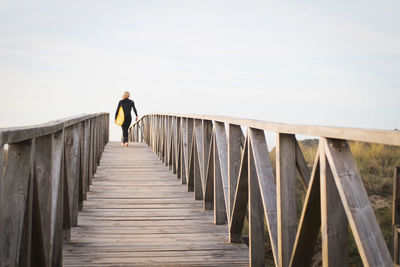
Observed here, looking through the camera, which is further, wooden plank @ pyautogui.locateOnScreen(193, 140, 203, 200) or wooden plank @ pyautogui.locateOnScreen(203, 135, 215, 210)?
wooden plank @ pyautogui.locateOnScreen(193, 140, 203, 200)

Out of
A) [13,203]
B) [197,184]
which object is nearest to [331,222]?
[13,203]

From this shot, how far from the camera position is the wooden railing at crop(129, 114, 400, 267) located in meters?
1.93

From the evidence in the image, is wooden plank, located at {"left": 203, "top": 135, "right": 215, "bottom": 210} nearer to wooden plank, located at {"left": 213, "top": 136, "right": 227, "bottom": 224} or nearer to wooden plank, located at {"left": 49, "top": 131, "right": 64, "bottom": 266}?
wooden plank, located at {"left": 213, "top": 136, "right": 227, "bottom": 224}

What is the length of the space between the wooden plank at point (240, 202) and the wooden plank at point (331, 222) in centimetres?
136

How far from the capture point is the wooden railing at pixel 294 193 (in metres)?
1.93

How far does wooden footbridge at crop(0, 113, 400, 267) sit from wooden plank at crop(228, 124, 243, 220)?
10 millimetres

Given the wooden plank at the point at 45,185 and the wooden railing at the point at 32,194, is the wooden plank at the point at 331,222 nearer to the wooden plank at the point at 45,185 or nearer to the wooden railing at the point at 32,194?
the wooden railing at the point at 32,194

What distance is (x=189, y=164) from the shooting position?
671 cm

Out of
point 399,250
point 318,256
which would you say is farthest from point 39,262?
point 318,256

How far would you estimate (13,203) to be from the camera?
6.91 ft

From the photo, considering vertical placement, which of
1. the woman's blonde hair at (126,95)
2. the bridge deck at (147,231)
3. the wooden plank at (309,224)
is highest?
the woman's blonde hair at (126,95)

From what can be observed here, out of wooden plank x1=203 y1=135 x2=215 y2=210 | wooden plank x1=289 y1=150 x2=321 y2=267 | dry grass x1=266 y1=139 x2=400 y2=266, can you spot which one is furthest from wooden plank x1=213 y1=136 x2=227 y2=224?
dry grass x1=266 y1=139 x2=400 y2=266

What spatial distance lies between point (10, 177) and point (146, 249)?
7.31 feet

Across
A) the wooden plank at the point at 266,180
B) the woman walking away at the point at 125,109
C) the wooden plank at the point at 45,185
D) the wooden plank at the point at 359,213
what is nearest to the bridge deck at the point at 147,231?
the wooden plank at the point at 266,180
